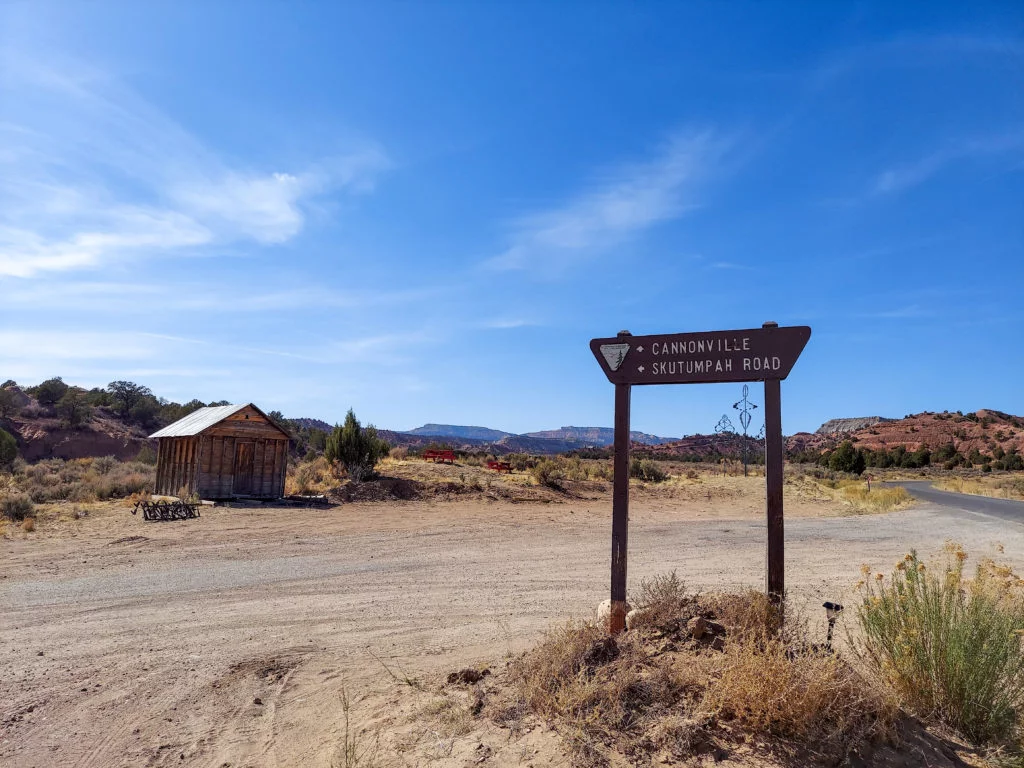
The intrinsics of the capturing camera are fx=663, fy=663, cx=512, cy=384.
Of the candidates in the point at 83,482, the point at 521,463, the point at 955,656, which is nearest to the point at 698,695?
the point at 955,656

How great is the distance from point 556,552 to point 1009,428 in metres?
113

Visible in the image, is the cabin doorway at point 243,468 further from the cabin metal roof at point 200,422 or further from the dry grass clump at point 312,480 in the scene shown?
the dry grass clump at point 312,480

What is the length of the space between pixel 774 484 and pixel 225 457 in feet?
65.3

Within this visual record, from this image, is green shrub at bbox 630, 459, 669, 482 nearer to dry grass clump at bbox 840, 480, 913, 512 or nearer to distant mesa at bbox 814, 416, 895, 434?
dry grass clump at bbox 840, 480, 913, 512

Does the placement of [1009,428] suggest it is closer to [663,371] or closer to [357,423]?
[357,423]

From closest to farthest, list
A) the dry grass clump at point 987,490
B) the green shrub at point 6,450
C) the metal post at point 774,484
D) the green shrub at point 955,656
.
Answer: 1. the green shrub at point 955,656
2. the metal post at point 774,484
3. the green shrub at point 6,450
4. the dry grass clump at point 987,490

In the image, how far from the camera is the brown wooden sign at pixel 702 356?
5.70 m

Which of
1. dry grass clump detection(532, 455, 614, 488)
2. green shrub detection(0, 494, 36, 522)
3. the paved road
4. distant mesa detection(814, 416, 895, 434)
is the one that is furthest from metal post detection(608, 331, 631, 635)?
distant mesa detection(814, 416, 895, 434)

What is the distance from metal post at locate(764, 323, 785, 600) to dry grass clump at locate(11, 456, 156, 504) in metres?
22.1

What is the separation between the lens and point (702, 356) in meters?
6.02

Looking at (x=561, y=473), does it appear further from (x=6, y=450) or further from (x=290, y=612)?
(x=6, y=450)

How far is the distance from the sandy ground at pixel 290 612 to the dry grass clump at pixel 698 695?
1.29ft

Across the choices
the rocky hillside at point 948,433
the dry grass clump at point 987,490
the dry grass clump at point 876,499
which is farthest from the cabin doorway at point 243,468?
the rocky hillside at point 948,433

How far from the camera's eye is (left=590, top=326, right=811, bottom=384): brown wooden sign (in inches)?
225
